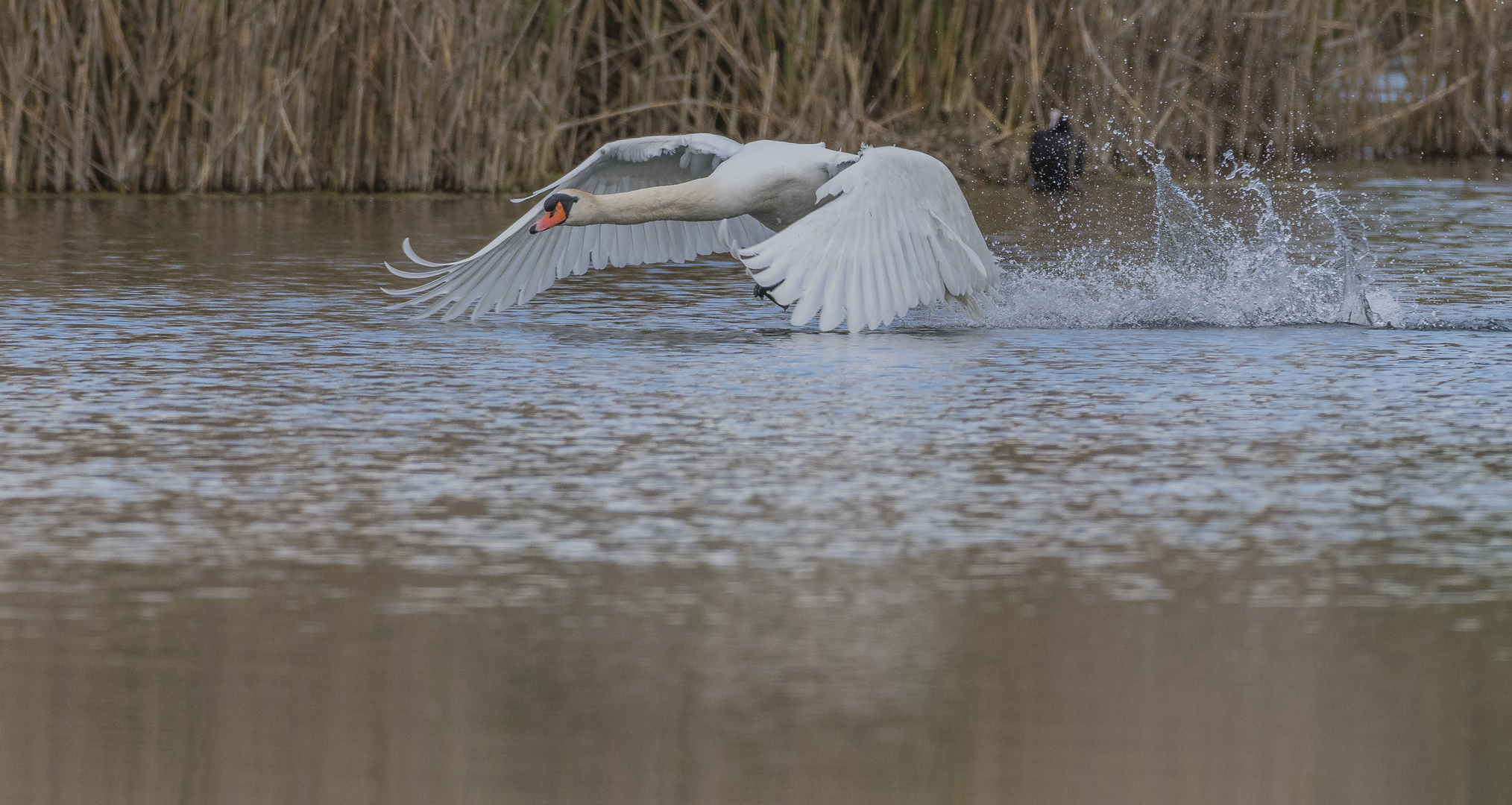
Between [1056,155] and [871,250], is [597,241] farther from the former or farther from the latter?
[1056,155]

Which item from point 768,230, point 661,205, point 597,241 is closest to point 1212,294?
point 768,230

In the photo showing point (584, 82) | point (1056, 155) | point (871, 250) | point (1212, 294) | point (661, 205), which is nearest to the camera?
point (871, 250)

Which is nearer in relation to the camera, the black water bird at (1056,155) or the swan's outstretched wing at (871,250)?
the swan's outstretched wing at (871,250)

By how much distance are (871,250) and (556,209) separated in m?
1.43

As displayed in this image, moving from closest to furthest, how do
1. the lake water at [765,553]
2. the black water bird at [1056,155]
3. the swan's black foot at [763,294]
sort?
the lake water at [765,553], the swan's black foot at [763,294], the black water bird at [1056,155]

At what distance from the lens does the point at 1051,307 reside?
9.20m

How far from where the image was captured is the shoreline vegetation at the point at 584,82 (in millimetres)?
14297

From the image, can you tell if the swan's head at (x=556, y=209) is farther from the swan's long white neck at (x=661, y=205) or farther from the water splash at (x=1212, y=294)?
the water splash at (x=1212, y=294)

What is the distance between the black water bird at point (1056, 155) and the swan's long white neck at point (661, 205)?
20.3 ft

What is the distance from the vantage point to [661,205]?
8.80m

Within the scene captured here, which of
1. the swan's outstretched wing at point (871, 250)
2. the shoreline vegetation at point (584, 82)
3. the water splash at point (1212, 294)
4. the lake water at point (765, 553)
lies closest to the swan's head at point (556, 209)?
the lake water at point (765, 553)

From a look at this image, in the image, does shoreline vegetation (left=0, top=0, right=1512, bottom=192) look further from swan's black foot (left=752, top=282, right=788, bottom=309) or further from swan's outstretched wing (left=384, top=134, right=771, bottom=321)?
swan's black foot (left=752, top=282, right=788, bottom=309)

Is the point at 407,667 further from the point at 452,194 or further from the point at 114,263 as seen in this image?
the point at 452,194

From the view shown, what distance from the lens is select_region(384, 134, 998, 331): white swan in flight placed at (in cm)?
812
